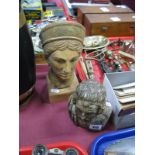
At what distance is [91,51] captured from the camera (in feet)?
3.66

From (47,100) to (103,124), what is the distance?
224 millimetres

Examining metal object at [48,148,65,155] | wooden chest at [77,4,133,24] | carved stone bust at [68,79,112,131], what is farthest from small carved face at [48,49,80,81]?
wooden chest at [77,4,133,24]

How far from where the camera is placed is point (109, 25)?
1282 millimetres

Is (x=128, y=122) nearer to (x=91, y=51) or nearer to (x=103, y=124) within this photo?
(x=103, y=124)

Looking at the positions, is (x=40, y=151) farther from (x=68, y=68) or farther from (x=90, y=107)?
(x=68, y=68)

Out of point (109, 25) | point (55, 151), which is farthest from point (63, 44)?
point (109, 25)

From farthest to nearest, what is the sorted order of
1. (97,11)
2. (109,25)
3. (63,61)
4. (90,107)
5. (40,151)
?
1. (97,11)
2. (109,25)
3. (63,61)
4. (90,107)
5. (40,151)

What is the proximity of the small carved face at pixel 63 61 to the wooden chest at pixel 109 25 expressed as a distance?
1.77ft

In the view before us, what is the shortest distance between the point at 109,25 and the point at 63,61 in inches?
23.9

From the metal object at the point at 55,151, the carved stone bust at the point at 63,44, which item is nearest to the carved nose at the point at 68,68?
Result: the carved stone bust at the point at 63,44

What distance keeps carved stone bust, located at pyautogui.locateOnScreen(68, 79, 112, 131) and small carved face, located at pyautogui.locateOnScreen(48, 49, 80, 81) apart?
10 cm

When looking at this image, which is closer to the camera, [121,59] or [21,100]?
[21,100]
